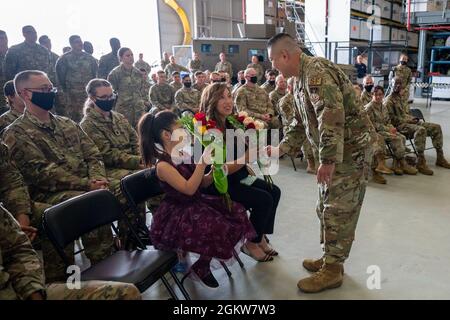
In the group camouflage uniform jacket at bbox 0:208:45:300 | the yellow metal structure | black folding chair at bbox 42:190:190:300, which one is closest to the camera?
camouflage uniform jacket at bbox 0:208:45:300

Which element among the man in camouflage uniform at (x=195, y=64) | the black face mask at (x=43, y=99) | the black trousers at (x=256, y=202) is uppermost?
the man in camouflage uniform at (x=195, y=64)

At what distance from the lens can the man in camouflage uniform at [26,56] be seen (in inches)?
201

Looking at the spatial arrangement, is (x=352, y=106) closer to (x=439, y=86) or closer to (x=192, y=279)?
(x=192, y=279)

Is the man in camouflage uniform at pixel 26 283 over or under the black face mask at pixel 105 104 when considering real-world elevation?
under

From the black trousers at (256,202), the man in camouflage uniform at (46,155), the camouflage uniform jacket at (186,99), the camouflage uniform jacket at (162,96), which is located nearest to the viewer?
the man in camouflage uniform at (46,155)

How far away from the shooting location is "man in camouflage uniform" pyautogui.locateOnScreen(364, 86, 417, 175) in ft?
15.1

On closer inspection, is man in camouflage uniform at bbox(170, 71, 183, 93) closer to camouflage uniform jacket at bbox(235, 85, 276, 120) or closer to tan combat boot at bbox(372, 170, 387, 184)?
camouflage uniform jacket at bbox(235, 85, 276, 120)

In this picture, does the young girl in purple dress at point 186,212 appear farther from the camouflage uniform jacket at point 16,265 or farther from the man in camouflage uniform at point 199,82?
the man in camouflage uniform at point 199,82

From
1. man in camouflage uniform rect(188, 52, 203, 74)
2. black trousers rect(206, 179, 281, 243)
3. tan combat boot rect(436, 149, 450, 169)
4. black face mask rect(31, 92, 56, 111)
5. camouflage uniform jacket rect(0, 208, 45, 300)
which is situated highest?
man in camouflage uniform rect(188, 52, 203, 74)

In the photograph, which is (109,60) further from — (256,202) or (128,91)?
(256,202)

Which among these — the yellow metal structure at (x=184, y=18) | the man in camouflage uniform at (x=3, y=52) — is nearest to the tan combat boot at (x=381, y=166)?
the man in camouflage uniform at (x=3, y=52)

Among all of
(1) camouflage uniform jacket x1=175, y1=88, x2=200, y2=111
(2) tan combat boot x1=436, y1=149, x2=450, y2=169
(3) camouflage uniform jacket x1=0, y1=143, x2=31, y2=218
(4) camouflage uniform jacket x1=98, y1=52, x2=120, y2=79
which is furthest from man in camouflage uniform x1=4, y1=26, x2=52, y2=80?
(2) tan combat boot x1=436, y1=149, x2=450, y2=169

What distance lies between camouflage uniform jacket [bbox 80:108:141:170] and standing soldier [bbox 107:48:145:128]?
2.03m

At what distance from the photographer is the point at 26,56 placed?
17.1 feet
